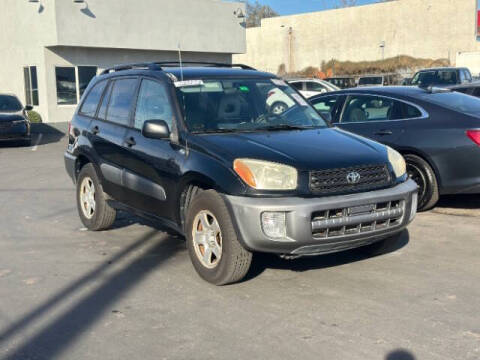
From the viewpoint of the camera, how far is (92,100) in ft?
24.3

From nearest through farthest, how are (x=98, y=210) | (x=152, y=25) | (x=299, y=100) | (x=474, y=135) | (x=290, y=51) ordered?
(x=299, y=100)
(x=98, y=210)
(x=474, y=135)
(x=152, y=25)
(x=290, y=51)

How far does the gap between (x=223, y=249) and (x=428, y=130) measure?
12.4 feet

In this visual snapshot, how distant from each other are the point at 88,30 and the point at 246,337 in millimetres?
21623

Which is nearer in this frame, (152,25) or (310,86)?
(310,86)

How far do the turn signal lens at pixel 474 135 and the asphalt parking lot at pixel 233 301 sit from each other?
0.98 m

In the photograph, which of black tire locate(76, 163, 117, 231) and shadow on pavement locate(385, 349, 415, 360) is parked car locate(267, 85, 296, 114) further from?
shadow on pavement locate(385, 349, 415, 360)

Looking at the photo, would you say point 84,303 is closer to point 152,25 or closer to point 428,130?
point 428,130

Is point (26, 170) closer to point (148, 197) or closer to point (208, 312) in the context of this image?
point (148, 197)

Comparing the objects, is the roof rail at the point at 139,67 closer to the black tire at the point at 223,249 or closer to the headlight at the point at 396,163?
the black tire at the point at 223,249

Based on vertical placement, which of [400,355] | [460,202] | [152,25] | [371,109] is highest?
[152,25]

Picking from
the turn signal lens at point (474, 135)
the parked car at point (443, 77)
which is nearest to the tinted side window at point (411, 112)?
the turn signal lens at point (474, 135)

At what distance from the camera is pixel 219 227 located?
4.93 metres

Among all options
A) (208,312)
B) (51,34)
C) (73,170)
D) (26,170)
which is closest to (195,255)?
(208,312)

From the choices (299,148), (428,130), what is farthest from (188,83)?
(428,130)
